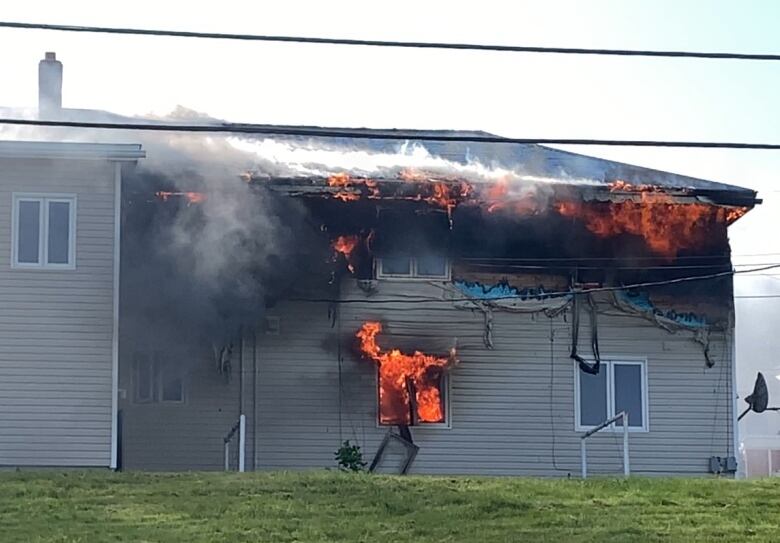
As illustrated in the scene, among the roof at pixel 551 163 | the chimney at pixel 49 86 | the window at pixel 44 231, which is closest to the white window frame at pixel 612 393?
the roof at pixel 551 163

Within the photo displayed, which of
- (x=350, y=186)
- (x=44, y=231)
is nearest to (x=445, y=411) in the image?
(x=350, y=186)

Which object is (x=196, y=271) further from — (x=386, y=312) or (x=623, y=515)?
(x=623, y=515)

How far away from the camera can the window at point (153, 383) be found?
2039 centimetres

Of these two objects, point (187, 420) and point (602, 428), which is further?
point (602, 428)

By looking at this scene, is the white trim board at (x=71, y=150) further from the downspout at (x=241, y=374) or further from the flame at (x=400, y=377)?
the flame at (x=400, y=377)

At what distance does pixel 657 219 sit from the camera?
21688 millimetres

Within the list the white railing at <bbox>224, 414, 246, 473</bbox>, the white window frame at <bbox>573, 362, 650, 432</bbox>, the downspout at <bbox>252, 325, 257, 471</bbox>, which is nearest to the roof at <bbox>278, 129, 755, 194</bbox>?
the white window frame at <bbox>573, 362, 650, 432</bbox>

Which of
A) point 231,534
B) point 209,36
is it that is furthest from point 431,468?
point 209,36

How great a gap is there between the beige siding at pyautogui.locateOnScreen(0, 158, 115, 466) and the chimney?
144 inches

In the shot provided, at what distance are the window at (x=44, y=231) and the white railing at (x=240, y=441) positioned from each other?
10.5 ft

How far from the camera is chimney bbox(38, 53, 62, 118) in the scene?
22.2 m

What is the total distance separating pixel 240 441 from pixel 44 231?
3926 mm

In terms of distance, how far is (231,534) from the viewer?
1295 centimetres

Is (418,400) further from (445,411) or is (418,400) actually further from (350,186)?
(350,186)
